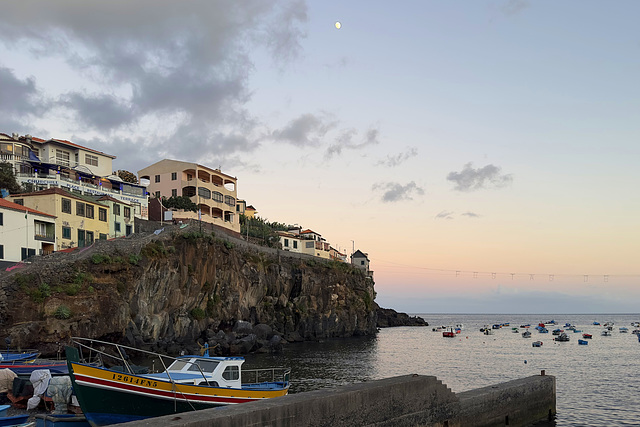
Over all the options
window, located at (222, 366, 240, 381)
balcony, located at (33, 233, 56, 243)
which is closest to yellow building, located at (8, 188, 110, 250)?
balcony, located at (33, 233, 56, 243)

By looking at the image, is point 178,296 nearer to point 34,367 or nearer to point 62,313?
point 62,313

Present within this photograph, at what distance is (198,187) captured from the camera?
9169 cm

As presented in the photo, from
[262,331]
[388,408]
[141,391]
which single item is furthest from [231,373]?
[262,331]

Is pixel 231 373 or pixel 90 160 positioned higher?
pixel 90 160

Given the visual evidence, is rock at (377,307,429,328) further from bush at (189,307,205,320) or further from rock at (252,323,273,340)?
bush at (189,307,205,320)

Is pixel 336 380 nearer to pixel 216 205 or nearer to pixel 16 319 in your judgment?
pixel 16 319

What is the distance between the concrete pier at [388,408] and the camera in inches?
543

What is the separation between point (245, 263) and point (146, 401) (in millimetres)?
56506

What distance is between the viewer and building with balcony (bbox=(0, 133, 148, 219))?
6875cm

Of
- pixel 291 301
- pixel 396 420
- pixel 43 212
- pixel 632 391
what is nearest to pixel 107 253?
pixel 43 212

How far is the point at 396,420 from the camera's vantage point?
17656mm

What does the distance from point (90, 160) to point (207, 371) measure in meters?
63.2

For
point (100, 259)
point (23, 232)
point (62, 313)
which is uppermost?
point (23, 232)

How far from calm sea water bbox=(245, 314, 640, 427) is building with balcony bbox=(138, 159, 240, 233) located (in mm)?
30563
